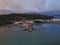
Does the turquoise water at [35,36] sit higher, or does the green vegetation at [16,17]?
the green vegetation at [16,17]

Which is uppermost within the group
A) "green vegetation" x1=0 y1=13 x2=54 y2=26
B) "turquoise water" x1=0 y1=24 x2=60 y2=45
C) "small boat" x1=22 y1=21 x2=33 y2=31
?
"green vegetation" x1=0 y1=13 x2=54 y2=26

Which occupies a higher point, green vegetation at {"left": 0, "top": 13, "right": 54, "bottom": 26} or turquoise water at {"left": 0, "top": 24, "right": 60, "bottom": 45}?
green vegetation at {"left": 0, "top": 13, "right": 54, "bottom": 26}

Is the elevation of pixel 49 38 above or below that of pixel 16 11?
below

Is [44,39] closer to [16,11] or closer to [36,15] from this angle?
[36,15]

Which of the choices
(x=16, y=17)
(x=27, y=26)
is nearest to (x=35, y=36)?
(x=27, y=26)

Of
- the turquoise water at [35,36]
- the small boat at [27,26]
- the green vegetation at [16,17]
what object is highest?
the green vegetation at [16,17]

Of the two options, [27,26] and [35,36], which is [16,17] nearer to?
[27,26]

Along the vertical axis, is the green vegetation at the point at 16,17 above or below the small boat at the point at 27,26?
above

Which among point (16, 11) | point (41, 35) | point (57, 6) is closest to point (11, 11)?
point (16, 11)
